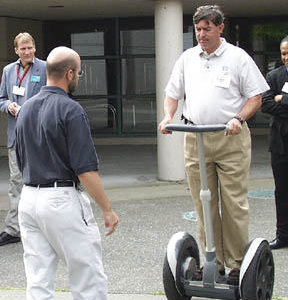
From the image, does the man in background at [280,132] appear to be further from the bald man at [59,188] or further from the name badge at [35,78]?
the bald man at [59,188]

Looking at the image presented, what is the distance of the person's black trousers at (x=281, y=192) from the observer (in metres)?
6.01

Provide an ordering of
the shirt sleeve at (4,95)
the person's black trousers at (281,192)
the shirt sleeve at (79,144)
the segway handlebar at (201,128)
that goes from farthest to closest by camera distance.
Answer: the shirt sleeve at (4,95), the person's black trousers at (281,192), the segway handlebar at (201,128), the shirt sleeve at (79,144)

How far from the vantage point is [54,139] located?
3635mm

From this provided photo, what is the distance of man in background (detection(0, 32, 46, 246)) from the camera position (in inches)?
247

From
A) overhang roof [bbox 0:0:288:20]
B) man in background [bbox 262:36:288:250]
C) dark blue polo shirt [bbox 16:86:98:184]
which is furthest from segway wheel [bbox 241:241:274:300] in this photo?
overhang roof [bbox 0:0:288:20]

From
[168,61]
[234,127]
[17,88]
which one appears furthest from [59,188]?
[168,61]

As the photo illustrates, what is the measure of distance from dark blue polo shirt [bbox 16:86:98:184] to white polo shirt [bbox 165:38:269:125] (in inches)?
47.2

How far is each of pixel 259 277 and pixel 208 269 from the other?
0.34m

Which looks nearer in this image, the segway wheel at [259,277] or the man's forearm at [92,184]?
the man's forearm at [92,184]

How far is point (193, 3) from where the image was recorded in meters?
11.4

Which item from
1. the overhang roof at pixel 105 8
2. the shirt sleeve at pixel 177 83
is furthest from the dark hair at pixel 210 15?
the overhang roof at pixel 105 8

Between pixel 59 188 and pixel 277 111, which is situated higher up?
pixel 277 111

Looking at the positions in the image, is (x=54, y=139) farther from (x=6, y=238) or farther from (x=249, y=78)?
(x=6, y=238)

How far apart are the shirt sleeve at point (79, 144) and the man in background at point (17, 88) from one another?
273 centimetres
